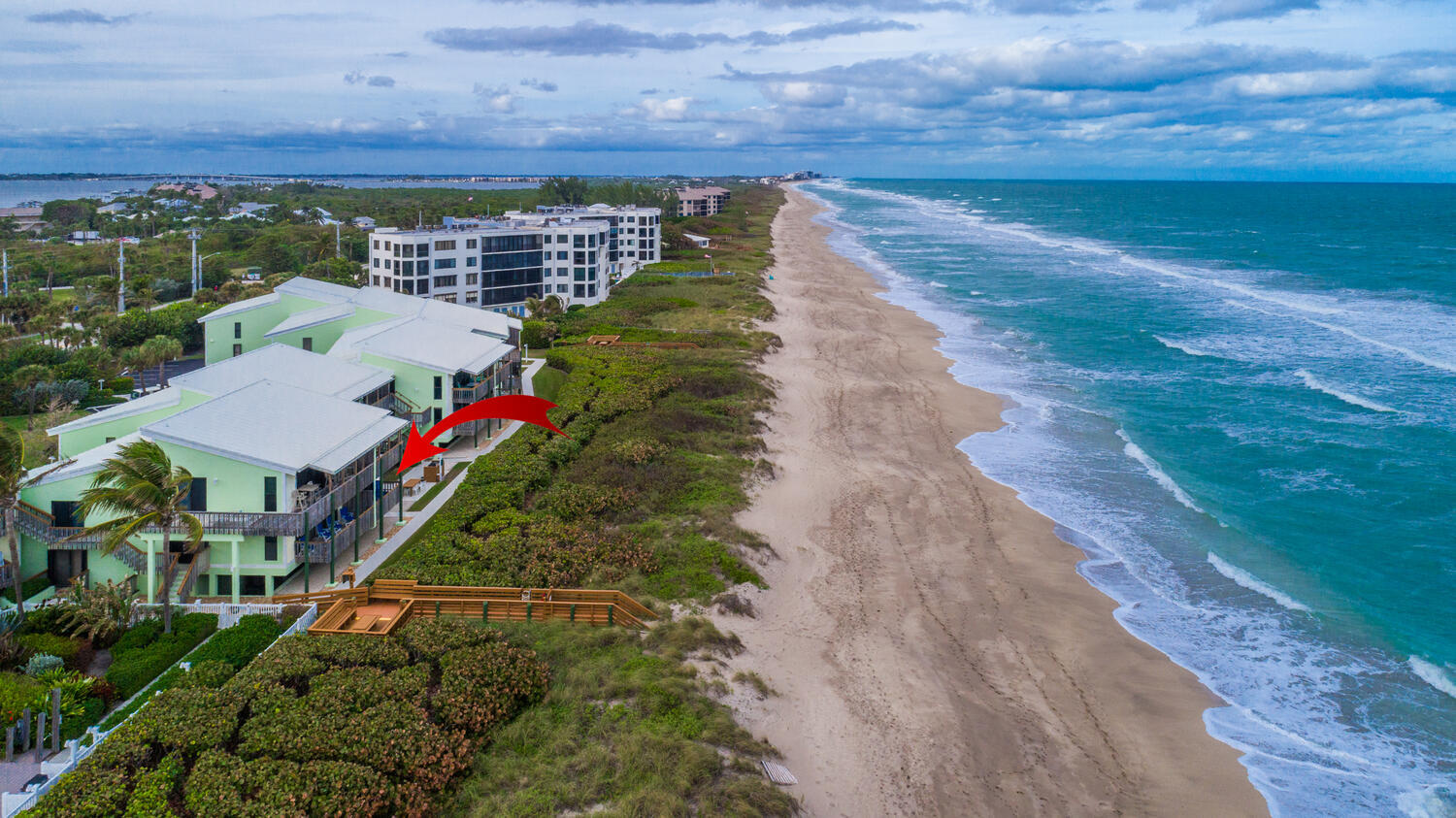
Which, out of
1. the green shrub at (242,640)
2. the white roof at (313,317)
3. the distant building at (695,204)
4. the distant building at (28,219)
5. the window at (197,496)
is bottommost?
the green shrub at (242,640)

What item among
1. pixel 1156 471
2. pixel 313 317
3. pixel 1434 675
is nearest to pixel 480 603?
pixel 1434 675

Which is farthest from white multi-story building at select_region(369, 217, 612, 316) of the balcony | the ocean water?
the balcony

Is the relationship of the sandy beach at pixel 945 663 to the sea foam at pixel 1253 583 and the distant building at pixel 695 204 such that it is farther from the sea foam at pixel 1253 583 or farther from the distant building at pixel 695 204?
the distant building at pixel 695 204

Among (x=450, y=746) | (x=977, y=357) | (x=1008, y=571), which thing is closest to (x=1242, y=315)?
(x=977, y=357)

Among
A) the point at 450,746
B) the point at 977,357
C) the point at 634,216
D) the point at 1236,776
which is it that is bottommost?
the point at 1236,776

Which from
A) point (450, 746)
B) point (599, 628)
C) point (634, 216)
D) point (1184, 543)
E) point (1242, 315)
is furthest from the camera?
point (634, 216)

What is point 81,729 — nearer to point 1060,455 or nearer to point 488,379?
point 488,379

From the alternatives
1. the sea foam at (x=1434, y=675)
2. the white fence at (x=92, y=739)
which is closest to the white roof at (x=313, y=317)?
the white fence at (x=92, y=739)
